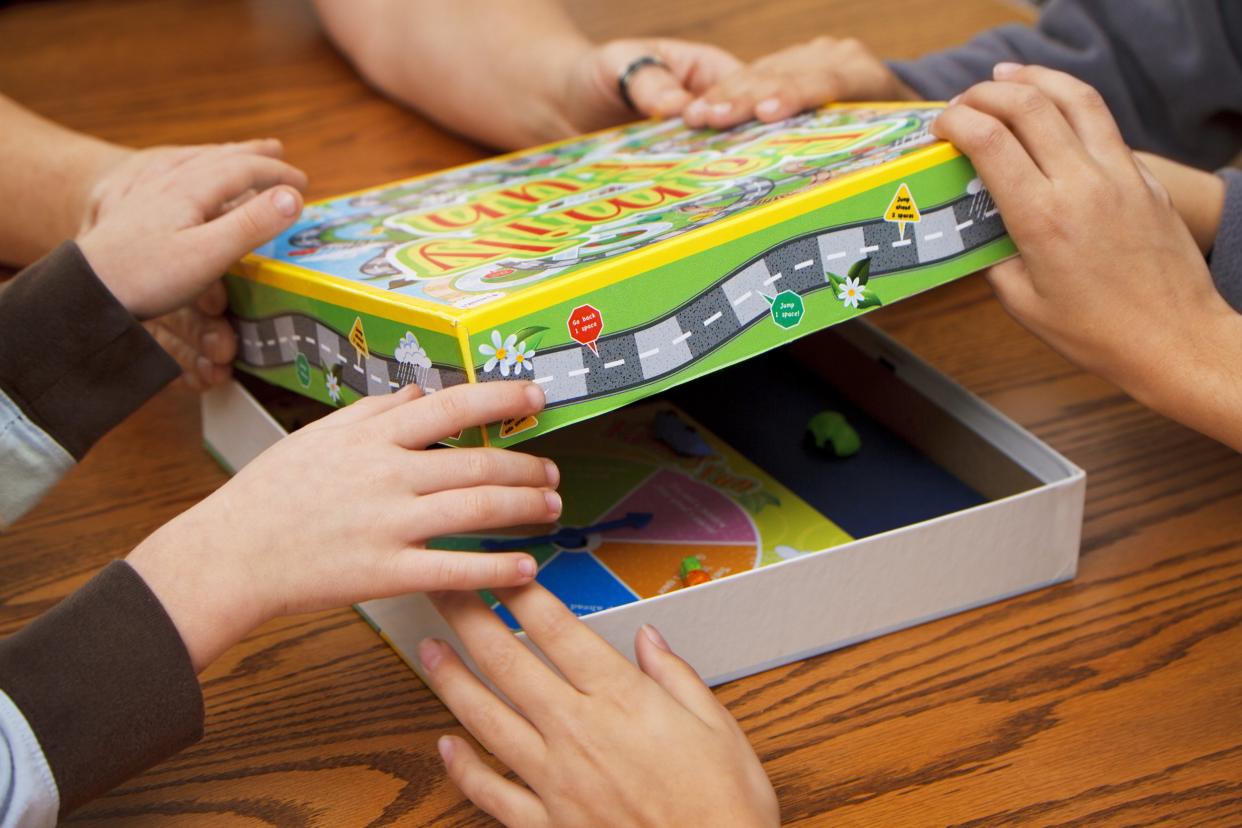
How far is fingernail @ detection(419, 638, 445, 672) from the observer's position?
548 millimetres

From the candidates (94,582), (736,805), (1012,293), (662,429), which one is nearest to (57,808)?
(94,582)

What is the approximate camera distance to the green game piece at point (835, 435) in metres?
0.73

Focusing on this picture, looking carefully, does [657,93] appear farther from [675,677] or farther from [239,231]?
[675,677]

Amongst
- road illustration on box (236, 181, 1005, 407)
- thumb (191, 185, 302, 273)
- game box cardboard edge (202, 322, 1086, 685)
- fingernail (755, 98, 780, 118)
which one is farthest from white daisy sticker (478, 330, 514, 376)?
fingernail (755, 98, 780, 118)

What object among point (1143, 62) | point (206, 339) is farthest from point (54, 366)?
point (1143, 62)

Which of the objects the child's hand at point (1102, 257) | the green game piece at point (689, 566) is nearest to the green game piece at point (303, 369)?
the green game piece at point (689, 566)

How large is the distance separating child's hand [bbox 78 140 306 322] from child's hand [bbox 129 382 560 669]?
0.21 meters

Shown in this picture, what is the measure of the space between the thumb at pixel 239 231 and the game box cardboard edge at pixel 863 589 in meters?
0.21

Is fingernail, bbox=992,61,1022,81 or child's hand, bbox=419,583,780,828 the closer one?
child's hand, bbox=419,583,780,828

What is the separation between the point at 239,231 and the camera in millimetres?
687

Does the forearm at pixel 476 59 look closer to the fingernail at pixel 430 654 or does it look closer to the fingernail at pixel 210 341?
the fingernail at pixel 210 341

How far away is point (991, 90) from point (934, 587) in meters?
0.25

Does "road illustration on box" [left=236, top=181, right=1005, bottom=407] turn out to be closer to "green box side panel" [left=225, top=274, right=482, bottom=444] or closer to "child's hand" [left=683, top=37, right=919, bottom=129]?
"green box side panel" [left=225, top=274, right=482, bottom=444]

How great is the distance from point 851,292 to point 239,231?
336 mm
